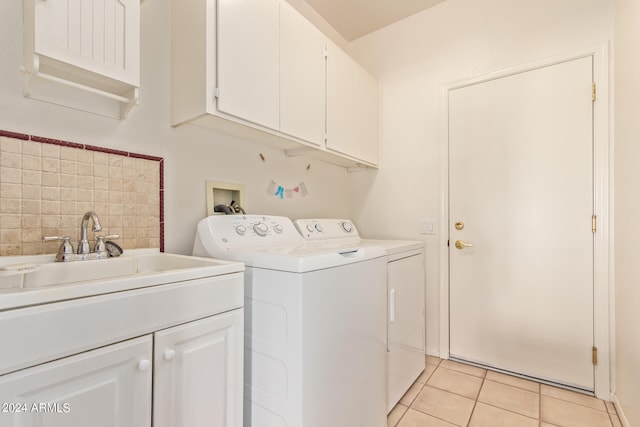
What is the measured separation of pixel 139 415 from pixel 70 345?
30 cm

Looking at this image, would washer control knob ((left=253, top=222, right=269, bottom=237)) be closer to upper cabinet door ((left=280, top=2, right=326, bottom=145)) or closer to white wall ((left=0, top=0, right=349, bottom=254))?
white wall ((left=0, top=0, right=349, bottom=254))

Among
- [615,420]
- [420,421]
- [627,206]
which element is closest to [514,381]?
[615,420]

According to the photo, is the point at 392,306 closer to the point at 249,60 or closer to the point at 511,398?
the point at 511,398

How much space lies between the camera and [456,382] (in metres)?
2.01

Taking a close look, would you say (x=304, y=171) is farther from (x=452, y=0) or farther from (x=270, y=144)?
(x=452, y=0)

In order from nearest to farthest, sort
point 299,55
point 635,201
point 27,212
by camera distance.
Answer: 1. point 27,212
2. point 635,201
3. point 299,55

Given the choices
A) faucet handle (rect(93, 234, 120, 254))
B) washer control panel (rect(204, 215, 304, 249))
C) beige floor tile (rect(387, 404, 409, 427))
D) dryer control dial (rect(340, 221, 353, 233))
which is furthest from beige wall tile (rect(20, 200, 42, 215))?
beige floor tile (rect(387, 404, 409, 427))

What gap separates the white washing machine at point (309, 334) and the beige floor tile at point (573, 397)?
1209 millimetres

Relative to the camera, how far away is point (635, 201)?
1451mm

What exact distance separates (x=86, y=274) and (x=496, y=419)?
2.09 metres

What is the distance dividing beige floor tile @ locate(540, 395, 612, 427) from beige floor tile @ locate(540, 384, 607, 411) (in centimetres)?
4

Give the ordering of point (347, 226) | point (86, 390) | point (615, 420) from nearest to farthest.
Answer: point (86, 390)
point (615, 420)
point (347, 226)

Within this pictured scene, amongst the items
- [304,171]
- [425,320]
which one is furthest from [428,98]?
[425,320]

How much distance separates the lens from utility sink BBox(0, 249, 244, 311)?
69 cm
